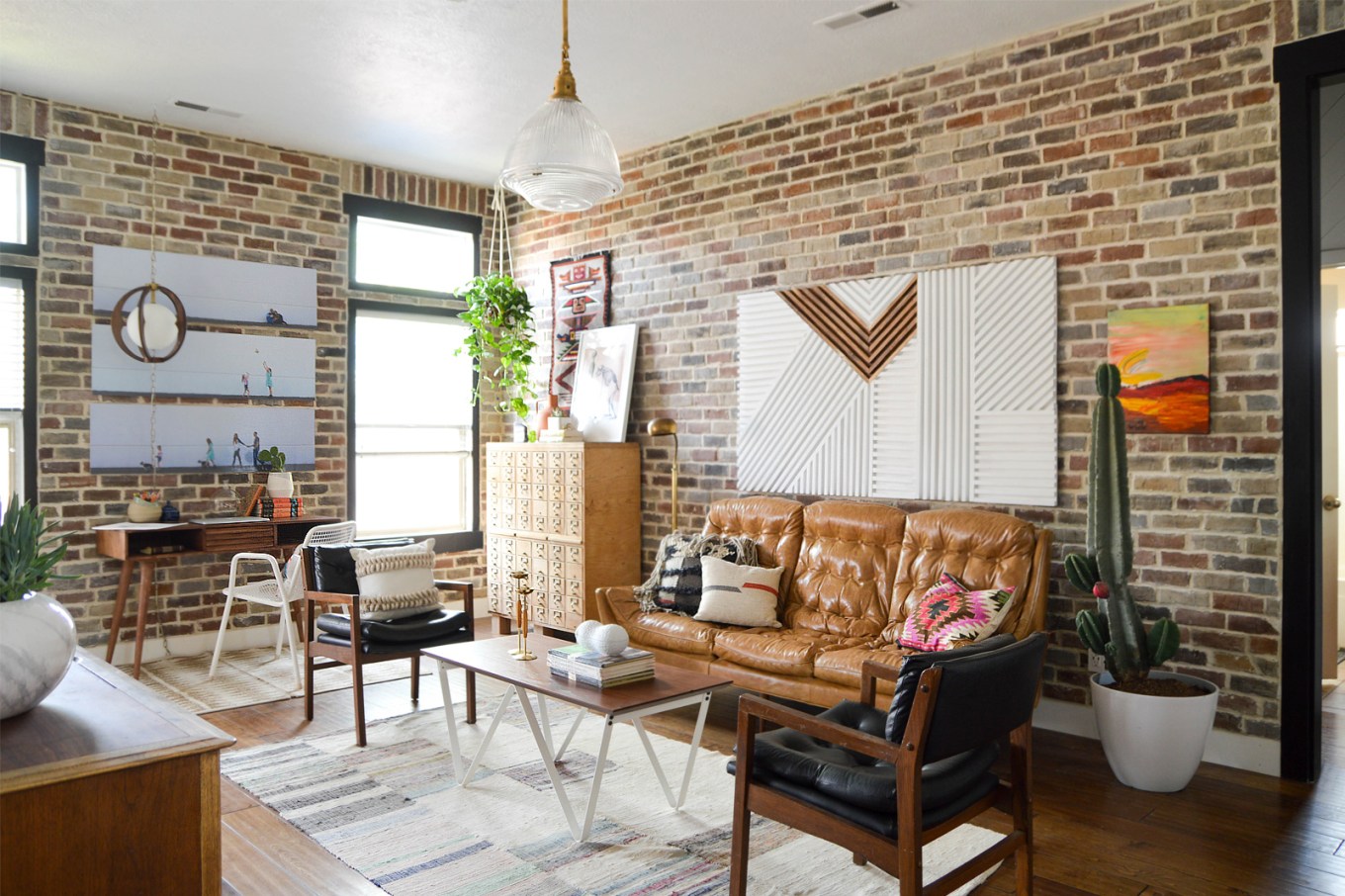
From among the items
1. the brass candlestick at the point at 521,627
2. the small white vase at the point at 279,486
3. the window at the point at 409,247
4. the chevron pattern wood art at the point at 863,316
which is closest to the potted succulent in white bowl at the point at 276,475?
the small white vase at the point at 279,486

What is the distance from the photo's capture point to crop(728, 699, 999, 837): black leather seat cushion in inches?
94.0

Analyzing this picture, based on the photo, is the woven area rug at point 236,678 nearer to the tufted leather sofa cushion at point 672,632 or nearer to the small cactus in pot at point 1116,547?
the tufted leather sofa cushion at point 672,632

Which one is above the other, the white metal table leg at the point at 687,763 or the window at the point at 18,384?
the window at the point at 18,384

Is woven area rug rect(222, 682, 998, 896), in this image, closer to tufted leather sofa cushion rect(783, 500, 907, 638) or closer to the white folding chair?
tufted leather sofa cushion rect(783, 500, 907, 638)

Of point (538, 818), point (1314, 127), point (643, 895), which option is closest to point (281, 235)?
point (538, 818)

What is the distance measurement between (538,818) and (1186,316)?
3.28 meters

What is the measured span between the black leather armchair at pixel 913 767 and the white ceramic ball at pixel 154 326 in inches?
188

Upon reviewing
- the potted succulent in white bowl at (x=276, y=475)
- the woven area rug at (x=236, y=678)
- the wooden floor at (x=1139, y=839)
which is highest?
the potted succulent in white bowl at (x=276, y=475)

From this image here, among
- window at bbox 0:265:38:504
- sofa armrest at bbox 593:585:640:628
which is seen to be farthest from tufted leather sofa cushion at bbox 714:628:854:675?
window at bbox 0:265:38:504

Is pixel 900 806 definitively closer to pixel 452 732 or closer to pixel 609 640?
pixel 609 640

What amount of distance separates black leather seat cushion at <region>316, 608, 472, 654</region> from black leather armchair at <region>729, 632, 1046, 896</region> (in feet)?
7.42

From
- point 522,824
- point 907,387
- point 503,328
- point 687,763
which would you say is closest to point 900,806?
point 687,763

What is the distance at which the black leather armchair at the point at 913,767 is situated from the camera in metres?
2.31

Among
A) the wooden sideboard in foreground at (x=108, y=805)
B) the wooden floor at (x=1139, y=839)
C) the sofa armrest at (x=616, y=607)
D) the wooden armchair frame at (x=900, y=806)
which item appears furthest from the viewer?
the sofa armrest at (x=616, y=607)
